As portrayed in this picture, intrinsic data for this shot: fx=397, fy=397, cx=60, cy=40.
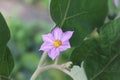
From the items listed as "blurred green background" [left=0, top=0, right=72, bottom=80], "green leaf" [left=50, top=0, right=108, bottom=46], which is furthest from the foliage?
"blurred green background" [left=0, top=0, right=72, bottom=80]

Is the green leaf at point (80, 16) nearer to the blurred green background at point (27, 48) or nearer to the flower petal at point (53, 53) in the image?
the flower petal at point (53, 53)

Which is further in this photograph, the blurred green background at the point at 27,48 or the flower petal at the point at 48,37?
the blurred green background at the point at 27,48

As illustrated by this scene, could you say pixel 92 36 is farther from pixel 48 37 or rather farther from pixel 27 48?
pixel 27 48

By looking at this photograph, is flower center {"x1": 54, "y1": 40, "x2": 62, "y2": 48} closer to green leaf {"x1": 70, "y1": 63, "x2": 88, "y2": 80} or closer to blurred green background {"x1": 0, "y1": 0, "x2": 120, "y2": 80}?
green leaf {"x1": 70, "y1": 63, "x2": 88, "y2": 80}

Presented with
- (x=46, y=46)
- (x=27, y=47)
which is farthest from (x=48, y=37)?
(x=27, y=47)

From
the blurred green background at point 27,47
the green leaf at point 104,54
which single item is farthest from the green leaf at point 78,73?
the blurred green background at point 27,47
